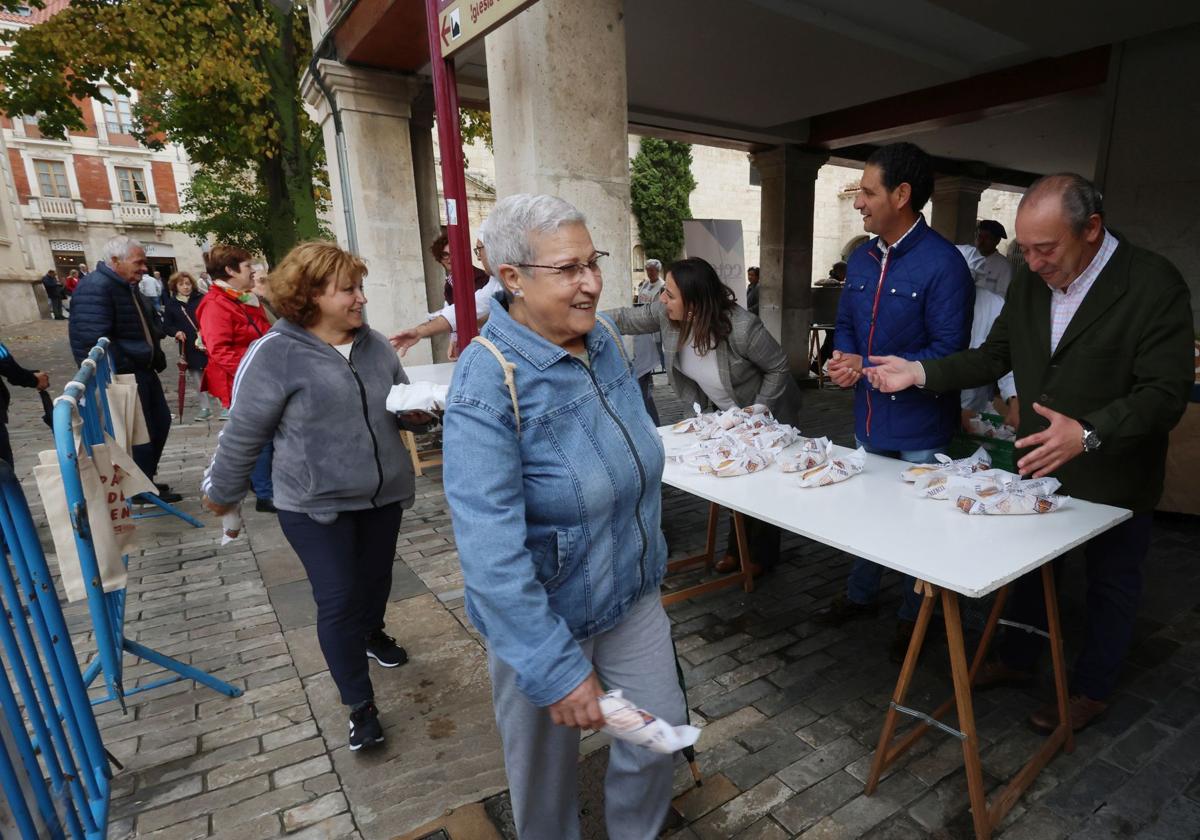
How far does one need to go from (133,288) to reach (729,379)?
491 cm

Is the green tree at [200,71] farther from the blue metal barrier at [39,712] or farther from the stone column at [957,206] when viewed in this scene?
the stone column at [957,206]

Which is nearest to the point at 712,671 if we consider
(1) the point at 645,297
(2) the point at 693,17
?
(2) the point at 693,17

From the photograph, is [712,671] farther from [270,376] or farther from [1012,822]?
[270,376]

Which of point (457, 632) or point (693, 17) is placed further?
point (693, 17)

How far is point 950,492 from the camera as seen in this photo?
2363 mm

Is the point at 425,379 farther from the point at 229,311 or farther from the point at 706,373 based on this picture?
the point at 706,373

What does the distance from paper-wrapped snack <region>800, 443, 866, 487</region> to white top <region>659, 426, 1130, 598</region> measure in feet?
0.11

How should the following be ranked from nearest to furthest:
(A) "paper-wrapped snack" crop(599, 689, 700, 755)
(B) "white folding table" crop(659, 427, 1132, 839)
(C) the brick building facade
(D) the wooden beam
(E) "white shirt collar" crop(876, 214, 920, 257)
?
(A) "paper-wrapped snack" crop(599, 689, 700, 755) < (B) "white folding table" crop(659, 427, 1132, 839) < (E) "white shirt collar" crop(876, 214, 920, 257) < (D) the wooden beam < (C) the brick building facade

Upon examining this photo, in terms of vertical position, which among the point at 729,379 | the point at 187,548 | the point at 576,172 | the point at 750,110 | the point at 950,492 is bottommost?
the point at 187,548

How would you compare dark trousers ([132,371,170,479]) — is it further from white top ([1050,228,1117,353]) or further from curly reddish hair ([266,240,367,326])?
white top ([1050,228,1117,353])

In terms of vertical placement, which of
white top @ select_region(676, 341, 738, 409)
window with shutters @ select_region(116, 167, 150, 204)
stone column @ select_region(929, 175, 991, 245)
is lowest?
white top @ select_region(676, 341, 738, 409)

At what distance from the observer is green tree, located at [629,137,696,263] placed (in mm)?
26016

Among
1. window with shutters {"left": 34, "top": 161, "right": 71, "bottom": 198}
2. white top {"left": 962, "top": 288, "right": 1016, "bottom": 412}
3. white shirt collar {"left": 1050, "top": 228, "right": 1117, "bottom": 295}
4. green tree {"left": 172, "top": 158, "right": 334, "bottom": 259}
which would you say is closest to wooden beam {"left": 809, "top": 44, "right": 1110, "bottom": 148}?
white top {"left": 962, "top": 288, "right": 1016, "bottom": 412}

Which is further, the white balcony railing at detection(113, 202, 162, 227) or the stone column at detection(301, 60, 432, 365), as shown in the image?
the white balcony railing at detection(113, 202, 162, 227)
